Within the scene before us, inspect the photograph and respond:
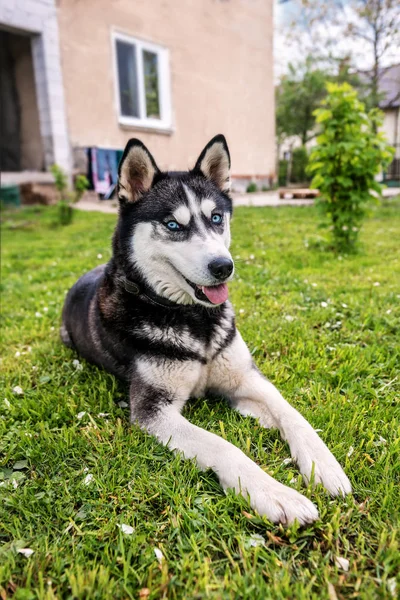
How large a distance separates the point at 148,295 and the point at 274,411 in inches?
38.6

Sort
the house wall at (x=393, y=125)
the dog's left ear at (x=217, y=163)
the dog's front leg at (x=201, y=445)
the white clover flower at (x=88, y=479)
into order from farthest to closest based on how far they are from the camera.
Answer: the house wall at (x=393, y=125), the dog's left ear at (x=217, y=163), the white clover flower at (x=88, y=479), the dog's front leg at (x=201, y=445)

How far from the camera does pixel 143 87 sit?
13.1 meters

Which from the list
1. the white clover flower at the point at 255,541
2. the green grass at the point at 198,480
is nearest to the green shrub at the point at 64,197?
the green grass at the point at 198,480

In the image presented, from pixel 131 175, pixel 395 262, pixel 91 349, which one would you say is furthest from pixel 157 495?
pixel 395 262

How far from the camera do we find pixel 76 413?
2.43 metres

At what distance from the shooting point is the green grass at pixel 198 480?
138cm

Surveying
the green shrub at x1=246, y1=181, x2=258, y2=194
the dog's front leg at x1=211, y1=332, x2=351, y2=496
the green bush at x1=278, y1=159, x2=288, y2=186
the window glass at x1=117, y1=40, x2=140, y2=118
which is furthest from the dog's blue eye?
the green bush at x1=278, y1=159, x2=288, y2=186

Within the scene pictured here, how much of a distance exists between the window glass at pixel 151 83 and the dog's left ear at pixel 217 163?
1214 cm

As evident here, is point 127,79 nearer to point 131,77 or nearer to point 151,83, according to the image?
point 131,77

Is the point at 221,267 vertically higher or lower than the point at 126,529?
higher

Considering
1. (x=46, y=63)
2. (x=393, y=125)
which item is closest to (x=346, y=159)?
(x=46, y=63)

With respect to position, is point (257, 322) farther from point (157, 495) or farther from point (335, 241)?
point (335, 241)

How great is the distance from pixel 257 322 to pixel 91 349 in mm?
1470

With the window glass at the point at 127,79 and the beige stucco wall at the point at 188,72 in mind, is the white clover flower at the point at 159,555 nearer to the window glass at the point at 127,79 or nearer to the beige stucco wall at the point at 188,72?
the beige stucco wall at the point at 188,72
